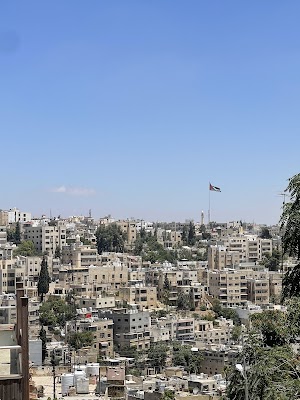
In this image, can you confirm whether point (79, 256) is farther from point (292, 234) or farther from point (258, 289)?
point (292, 234)

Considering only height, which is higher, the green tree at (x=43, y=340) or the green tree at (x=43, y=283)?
the green tree at (x=43, y=283)

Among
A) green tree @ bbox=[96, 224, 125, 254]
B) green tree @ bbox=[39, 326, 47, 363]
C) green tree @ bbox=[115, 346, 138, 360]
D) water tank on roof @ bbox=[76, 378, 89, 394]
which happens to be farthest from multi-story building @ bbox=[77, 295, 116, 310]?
green tree @ bbox=[96, 224, 125, 254]

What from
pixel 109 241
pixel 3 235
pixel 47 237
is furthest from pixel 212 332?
pixel 109 241

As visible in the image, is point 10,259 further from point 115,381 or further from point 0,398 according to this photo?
point 0,398

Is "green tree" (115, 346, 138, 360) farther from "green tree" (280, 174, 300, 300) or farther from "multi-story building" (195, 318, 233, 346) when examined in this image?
"green tree" (280, 174, 300, 300)

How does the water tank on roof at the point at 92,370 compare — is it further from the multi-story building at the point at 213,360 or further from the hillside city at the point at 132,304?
the multi-story building at the point at 213,360

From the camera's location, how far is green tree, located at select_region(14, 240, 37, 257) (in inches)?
1965

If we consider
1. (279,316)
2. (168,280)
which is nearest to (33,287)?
(168,280)

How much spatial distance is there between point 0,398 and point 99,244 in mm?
54255

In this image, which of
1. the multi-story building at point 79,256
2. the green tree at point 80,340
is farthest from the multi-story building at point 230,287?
the green tree at point 80,340

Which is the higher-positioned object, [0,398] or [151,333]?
[0,398]

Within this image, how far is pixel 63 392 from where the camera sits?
2248 cm

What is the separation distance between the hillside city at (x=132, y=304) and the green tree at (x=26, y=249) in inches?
7.2

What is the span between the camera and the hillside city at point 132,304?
2411 centimetres
